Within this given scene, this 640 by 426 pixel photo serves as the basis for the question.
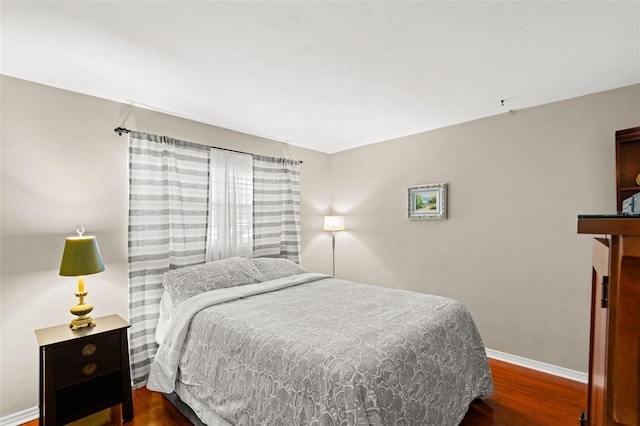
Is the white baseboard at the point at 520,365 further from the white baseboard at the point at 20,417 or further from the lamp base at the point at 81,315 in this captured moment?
the lamp base at the point at 81,315

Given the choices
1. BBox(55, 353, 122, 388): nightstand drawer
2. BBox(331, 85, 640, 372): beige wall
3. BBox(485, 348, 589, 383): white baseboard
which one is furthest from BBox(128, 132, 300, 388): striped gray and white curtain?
BBox(485, 348, 589, 383): white baseboard

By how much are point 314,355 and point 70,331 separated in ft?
5.94

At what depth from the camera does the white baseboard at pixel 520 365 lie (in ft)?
6.99

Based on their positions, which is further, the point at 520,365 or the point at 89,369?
the point at 520,365

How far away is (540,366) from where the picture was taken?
2.84m

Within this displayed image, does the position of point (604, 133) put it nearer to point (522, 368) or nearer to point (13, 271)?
point (522, 368)

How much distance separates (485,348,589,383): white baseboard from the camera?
8.70 feet

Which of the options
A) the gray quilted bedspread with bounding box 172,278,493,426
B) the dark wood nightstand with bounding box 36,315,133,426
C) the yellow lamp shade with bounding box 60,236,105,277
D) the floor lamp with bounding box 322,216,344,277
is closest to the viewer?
the gray quilted bedspread with bounding box 172,278,493,426

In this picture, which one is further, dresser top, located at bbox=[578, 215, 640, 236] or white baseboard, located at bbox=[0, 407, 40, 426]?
white baseboard, located at bbox=[0, 407, 40, 426]

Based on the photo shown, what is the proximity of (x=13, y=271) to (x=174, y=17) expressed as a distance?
2079mm

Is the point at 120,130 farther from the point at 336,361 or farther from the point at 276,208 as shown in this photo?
the point at 336,361

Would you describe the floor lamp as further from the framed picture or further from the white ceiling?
the white ceiling

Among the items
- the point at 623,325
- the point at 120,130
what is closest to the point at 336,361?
the point at 623,325

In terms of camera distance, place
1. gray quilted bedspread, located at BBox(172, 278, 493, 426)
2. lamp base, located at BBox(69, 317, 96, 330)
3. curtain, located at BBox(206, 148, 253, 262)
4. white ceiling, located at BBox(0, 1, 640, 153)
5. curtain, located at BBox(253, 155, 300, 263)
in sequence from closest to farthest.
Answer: gray quilted bedspread, located at BBox(172, 278, 493, 426), white ceiling, located at BBox(0, 1, 640, 153), lamp base, located at BBox(69, 317, 96, 330), curtain, located at BBox(206, 148, 253, 262), curtain, located at BBox(253, 155, 300, 263)
